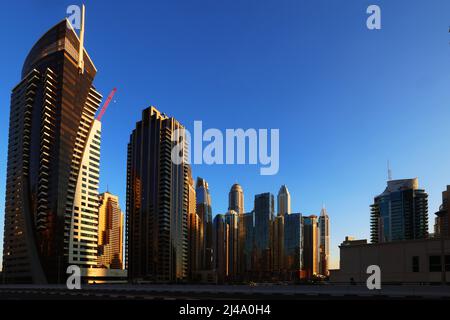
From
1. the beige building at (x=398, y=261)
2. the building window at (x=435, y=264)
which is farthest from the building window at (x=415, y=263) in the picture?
the building window at (x=435, y=264)

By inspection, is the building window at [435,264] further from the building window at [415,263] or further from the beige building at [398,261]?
the building window at [415,263]

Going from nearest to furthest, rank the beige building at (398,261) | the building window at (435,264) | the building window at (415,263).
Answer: the building window at (435,264)
the beige building at (398,261)
the building window at (415,263)

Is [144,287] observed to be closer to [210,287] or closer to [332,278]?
[210,287]

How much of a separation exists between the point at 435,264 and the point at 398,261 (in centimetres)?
539

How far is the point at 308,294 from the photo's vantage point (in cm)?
4409

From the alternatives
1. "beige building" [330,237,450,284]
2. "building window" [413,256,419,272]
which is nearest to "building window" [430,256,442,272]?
"beige building" [330,237,450,284]

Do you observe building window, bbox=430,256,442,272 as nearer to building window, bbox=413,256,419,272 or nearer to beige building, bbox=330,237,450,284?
beige building, bbox=330,237,450,284

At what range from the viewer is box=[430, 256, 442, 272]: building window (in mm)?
62531

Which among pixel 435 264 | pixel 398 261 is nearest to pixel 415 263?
pixel 398 261

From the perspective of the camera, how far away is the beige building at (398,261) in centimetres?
6284

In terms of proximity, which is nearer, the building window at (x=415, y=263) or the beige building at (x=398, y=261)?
the beige building at (x=398, y=261)
